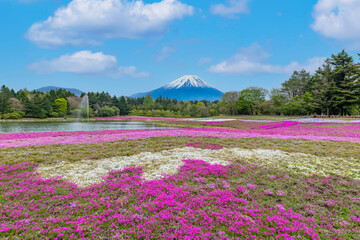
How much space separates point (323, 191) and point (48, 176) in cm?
1269

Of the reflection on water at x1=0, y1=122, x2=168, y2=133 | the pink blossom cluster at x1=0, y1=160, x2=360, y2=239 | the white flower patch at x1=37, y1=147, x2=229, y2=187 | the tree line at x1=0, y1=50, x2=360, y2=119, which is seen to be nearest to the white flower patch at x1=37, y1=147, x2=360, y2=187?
the white flower patch at x1=37, y1=147, x2=229, y2=187

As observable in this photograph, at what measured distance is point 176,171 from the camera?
9.54m

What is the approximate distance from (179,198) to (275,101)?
8878 cm

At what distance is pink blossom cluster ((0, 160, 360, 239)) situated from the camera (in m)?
4.91

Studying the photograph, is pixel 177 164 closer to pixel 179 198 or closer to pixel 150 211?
pixel 179 198

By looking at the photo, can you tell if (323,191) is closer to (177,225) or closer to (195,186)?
(195,186)

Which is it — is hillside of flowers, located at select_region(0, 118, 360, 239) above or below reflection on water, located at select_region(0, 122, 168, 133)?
below

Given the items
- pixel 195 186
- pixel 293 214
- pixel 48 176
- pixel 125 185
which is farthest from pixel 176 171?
pixel 48 176

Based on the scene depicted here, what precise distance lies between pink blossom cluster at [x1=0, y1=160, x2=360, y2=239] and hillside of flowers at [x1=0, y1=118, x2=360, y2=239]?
0.03 meters

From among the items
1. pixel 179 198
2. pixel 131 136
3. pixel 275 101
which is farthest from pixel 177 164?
pixel 275 101

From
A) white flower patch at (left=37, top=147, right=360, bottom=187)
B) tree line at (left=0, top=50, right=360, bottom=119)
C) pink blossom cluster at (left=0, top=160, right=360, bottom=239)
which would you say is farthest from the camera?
tree line at (left=0, top=50, right=360, bottom=119)

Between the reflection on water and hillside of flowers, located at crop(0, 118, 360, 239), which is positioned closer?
hillside of flowers, located at crop(0, 118, 360, 239)

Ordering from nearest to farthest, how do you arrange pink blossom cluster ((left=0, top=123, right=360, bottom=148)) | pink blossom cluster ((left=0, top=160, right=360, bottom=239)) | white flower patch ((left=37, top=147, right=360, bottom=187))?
pink blossom cluster ((left=0, top=160, right=360, bottom=239)) < white flower patch ((left=37, top=147, right=360, bottom=187)) < pink blossom cluster ((left=0, top=123, right=360, bottom=148))

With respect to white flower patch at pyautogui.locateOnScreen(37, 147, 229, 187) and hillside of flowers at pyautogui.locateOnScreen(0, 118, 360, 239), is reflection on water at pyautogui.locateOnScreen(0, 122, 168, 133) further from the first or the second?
white flower patch at pyautogui.locateOnScreen(37, 147, 229, 187)
